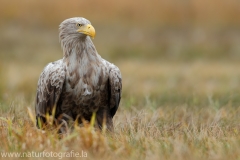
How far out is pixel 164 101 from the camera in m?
10.2

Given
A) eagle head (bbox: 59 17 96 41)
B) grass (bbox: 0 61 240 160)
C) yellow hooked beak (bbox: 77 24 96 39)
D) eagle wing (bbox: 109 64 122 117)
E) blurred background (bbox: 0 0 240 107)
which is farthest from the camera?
blurred background (bbox: 0 0 240 107)

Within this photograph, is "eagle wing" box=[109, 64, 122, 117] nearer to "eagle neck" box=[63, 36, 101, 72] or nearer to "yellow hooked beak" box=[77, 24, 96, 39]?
"eagle neck" box=[63, 36, 101, 72]

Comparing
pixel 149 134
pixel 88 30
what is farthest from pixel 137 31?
pixel 149 134

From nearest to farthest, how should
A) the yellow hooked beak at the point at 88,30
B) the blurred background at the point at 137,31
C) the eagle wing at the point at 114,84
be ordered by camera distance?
the yellow hooked beak at the point at 88,30, the eagle wing at the point at 114,84, the blurred background at the point at 137,31

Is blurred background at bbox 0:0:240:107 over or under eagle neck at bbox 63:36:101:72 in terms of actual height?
under

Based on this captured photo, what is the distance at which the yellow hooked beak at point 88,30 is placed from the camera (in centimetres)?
715

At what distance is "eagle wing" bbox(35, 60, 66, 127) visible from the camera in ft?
23.7

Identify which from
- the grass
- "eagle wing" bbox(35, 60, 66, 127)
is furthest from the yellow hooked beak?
the grass

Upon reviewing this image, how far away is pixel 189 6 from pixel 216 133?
13.3m

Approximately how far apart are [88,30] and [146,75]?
6.91 meters

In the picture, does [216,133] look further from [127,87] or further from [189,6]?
[189,6]

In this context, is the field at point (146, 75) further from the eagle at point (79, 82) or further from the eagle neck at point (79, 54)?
the eagle neck at point (79, 54)

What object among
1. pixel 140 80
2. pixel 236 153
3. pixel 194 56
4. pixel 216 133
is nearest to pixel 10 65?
pixel 140 80

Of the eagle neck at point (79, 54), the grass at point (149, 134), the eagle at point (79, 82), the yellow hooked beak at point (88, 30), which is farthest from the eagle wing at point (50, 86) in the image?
the yellow hooked beak at point (88, 30)
